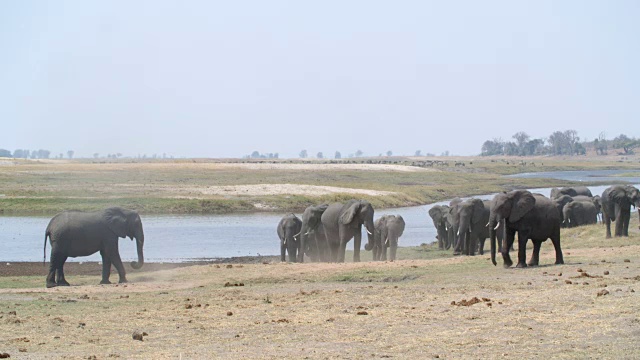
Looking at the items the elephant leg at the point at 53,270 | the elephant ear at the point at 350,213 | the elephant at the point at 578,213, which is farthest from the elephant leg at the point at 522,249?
the elephant at the point at 578,213

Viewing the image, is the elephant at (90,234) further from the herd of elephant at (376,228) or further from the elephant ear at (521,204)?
the elephant ear at (521,204)

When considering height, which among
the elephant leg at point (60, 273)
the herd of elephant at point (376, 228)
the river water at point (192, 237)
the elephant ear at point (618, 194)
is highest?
the elephant ear at point (618, 194)

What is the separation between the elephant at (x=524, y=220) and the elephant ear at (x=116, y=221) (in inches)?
450

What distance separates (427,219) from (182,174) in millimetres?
54558

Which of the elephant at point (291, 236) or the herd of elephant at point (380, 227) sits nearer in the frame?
the herd of elephant at point (380, 227)

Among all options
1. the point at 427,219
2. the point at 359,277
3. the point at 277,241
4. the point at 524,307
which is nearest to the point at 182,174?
the point at 427,219

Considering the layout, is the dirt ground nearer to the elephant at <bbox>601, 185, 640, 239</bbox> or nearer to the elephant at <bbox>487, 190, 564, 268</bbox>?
the elephant at <bbox>487, 190, 564, 268</bbox>

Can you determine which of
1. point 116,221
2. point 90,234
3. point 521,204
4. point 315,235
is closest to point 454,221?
point 315,235

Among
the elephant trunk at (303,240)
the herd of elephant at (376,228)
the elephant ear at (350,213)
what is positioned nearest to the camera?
the elephant ear at (350,213)

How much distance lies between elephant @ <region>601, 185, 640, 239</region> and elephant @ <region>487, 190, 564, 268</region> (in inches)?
402

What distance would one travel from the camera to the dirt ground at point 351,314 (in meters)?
14.0

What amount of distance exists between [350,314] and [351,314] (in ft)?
0.08

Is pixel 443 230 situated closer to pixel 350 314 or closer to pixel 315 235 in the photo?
pixel 315 235

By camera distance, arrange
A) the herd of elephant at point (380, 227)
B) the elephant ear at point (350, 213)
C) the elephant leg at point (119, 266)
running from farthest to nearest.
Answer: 1. the elephant ear at point (350, 213)
2. the elephant leg at point (119, 266)
3. the herd of elephant at point (380, 227)
